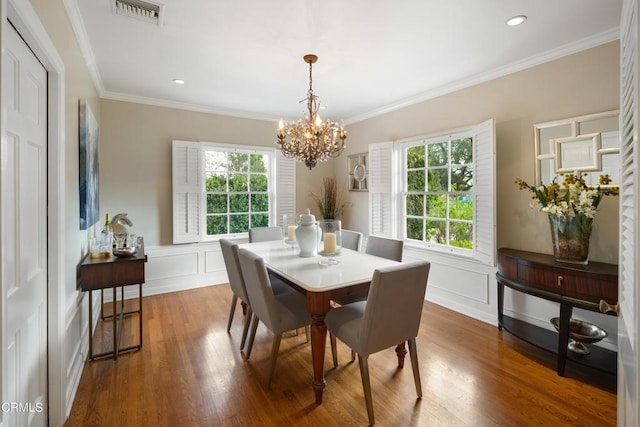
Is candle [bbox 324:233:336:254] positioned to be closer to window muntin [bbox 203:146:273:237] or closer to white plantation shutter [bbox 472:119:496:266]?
white plantation shutter [bbox 472:119:496:266]

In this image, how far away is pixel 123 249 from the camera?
2.66 meters

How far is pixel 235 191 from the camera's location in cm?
470

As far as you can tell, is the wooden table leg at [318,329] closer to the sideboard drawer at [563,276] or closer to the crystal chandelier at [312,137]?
the crystal chandelier at [312,137]

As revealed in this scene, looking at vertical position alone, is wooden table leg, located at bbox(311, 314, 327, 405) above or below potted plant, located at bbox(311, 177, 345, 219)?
below

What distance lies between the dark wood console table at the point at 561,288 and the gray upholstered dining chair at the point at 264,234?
2.49 meters

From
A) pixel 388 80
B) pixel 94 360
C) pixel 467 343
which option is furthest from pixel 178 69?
pixel 467 343

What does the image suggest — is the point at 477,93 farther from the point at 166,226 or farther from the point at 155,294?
the point at 155,294

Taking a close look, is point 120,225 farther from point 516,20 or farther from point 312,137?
point 516,20

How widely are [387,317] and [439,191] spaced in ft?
7.91

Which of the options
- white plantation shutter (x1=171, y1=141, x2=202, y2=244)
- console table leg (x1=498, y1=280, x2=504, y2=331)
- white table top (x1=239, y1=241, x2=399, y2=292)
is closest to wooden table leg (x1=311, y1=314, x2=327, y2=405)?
white table top (x1=239, y1=241, x2=399, y2=292)

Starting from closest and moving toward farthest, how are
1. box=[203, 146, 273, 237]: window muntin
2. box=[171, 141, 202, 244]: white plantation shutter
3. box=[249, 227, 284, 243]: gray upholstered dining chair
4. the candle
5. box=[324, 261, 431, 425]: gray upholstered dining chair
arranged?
box=[324, 261, 431, 425]: gray upholstered dining chair → the candle → box=[249, 227, 284, 243]: gray upholstered dining chair → box=[171, 141, 202, 244]: white plantation shutter → box=[203, 146, 273, 237]: window muntin

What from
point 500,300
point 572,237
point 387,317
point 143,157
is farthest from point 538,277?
point 143,157

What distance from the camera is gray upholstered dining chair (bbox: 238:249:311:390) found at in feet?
6.82

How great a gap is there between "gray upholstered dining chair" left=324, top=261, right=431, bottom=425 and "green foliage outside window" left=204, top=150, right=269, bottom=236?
311cm
